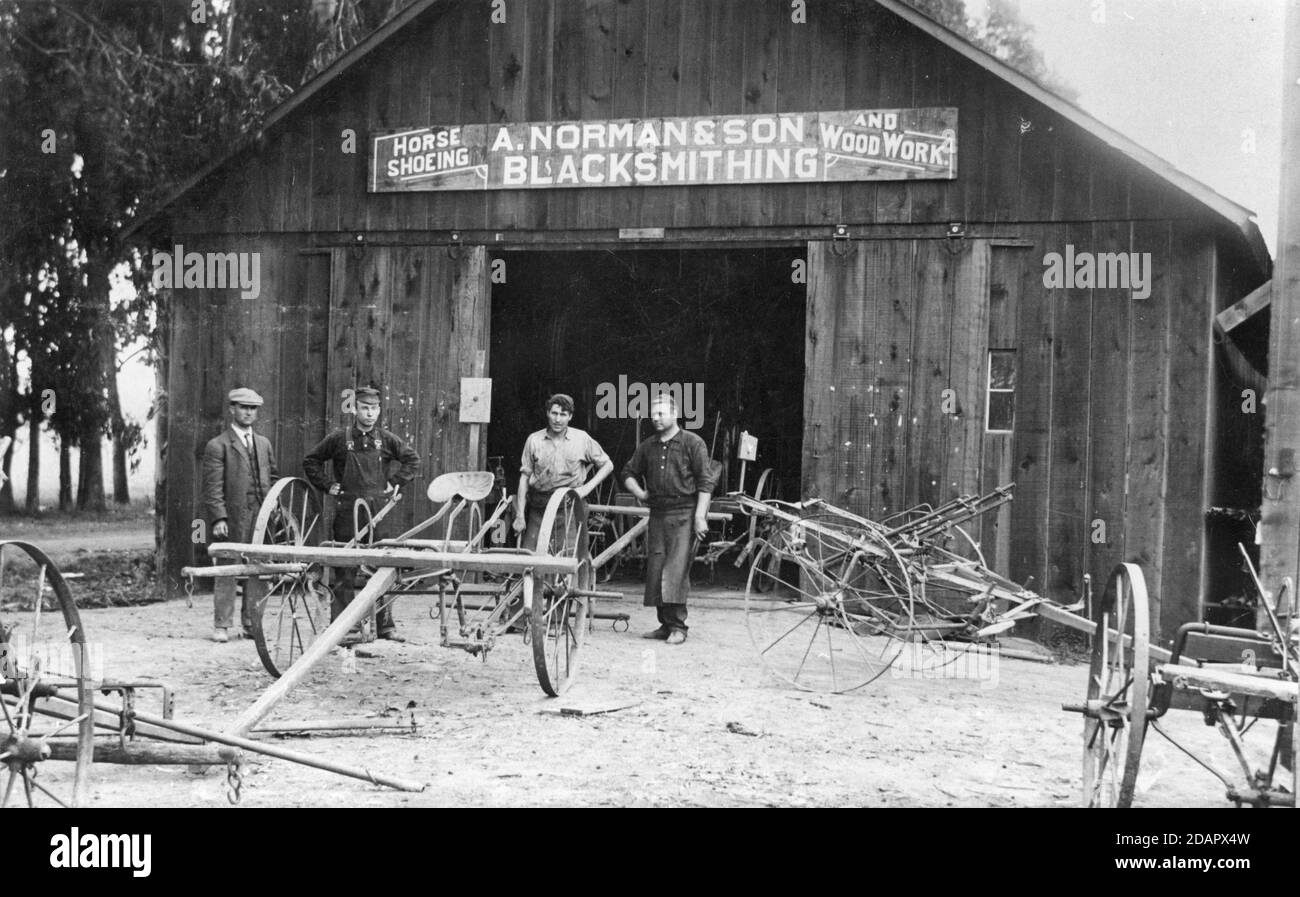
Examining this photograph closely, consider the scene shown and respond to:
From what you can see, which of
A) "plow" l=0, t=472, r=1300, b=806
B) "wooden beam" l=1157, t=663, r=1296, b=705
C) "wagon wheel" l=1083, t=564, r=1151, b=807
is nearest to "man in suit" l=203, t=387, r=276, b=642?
"plow" l=0, t=472, r=1300, b=806

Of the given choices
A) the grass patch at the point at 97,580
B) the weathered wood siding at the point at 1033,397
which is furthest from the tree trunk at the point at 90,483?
the weathered wood siding at the point at 1033,397

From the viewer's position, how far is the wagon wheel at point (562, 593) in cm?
720

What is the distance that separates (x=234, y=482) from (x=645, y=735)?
4.90 m

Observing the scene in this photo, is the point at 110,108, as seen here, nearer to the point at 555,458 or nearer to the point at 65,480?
the point at 555,458

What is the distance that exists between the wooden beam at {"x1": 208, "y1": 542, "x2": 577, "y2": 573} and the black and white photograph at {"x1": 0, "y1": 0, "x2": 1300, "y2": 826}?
3 centimetres

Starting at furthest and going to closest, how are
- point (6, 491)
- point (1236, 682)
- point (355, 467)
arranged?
point (6, 491) < point (355, 467) < point (1236, 682)

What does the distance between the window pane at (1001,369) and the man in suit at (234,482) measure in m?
6.52

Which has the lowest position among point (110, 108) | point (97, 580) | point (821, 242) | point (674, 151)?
point (97, 580)

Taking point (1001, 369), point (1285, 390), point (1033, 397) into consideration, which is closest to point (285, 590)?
point (1001, 369)

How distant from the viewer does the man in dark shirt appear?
32.3ft

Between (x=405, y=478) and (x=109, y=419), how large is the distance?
41.4ft

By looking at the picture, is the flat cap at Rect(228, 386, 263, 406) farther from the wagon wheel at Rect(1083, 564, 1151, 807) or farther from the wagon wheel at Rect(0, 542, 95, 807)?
the wagon wheel at Rect(1083, 564, 1151, 807)

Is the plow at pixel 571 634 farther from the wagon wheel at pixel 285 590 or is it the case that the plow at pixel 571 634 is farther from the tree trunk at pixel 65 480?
the tree trunk at pixel 65 480

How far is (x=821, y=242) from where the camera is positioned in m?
10.9
